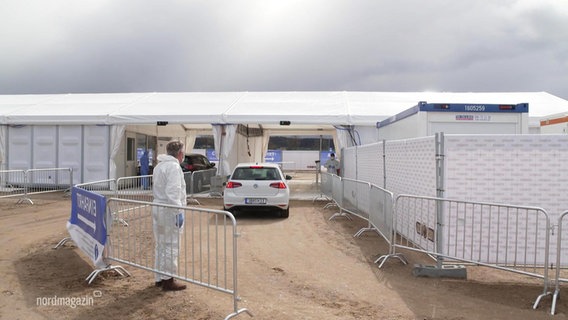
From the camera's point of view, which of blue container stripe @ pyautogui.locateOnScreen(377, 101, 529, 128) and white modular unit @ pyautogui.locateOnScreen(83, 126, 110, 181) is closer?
blue container stripe @ pyautogui.locateOnScreen(377, 101, 529, 128)

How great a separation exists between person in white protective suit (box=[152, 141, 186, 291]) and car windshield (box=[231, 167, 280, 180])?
5484 mm

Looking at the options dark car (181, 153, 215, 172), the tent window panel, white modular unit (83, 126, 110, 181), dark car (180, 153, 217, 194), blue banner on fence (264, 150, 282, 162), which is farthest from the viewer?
blue banner on fence (264, 150, 282, 162)

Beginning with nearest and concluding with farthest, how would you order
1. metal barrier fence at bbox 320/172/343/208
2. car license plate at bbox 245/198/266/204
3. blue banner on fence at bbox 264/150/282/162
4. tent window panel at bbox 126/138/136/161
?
car license plate at bbox 245/198/266/204, metal barrier fence at bbox 320/172/343/208, tent window panel at bbox 126/138/136/161, blue banner on fence at bbox 264/150/282/162

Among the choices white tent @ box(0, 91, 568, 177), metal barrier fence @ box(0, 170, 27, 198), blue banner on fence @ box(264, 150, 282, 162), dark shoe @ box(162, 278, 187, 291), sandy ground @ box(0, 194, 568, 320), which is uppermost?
white tent @ box(0, 91, 568, 177)

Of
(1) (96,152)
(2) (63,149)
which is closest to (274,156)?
(1) (96,152)

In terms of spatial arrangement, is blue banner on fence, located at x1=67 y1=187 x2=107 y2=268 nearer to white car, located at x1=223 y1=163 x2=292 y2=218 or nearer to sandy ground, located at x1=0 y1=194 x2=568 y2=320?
sandy ground, located at x1=0 y1=194 x2=568 y2=320

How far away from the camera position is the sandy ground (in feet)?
15.0

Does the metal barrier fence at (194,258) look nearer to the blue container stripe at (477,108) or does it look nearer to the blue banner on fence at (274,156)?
the blue container stripe at (477,108)

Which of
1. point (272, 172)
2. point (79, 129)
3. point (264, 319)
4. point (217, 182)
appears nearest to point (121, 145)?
point (79, 129)

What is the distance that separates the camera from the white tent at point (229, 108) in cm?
1705

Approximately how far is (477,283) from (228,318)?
11.8 feet

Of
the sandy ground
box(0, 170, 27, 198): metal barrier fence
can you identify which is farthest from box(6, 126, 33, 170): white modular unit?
the sandy ground

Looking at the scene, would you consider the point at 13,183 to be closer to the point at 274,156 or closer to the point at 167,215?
the point at 167,215

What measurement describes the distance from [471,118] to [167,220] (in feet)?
24.3
